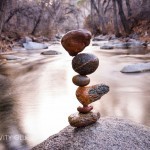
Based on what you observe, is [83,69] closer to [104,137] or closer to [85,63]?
[85,63]

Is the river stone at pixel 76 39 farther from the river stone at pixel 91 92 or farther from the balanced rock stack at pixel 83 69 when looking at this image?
the river stone at pixel 91 92

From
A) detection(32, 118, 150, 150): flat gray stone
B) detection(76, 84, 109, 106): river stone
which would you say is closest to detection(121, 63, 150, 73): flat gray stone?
detection(32, 118, 150, 150): flat gray stone

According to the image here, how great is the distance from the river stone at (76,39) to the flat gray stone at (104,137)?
58 cm

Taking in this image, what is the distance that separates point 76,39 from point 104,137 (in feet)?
2.29

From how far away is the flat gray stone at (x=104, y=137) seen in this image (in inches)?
88.4

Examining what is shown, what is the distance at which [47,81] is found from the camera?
24.6ft

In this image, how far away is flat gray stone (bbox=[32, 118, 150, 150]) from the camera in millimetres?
2244

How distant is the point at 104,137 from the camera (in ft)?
7.60

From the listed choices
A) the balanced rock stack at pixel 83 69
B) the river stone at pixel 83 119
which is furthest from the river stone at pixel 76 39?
the river stone at pixel 83 119

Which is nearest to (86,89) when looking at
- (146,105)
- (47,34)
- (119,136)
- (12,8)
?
(119,136)

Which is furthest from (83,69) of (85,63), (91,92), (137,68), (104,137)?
(137,68)

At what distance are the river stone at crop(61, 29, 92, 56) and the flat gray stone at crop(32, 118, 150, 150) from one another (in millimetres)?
576

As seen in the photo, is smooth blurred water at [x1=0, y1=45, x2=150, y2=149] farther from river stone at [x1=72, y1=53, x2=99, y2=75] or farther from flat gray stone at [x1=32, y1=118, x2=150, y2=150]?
river stone at [x1=72, y1=53, x2=99, y2=75]

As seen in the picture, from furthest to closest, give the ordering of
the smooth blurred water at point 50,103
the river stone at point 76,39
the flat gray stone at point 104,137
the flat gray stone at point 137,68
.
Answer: the flat gray stone at point 137,68 < the smooth blurred water at point 50,103 < the river stone at point 76,39 < the flat gray stone at point 104,137
